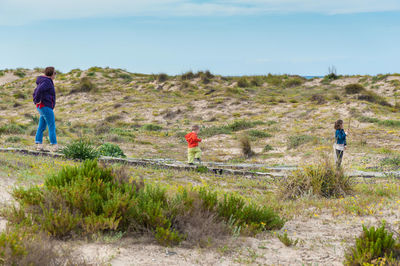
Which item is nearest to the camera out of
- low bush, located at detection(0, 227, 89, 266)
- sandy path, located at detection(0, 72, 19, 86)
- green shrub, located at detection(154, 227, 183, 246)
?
low bush, located at detection(0, 227, 89, 266)

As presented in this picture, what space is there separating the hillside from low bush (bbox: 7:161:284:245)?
664 cm

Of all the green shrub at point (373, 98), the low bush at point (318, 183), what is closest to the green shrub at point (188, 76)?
the green shrub at point (373, 98)

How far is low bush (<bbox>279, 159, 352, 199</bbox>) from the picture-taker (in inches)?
284

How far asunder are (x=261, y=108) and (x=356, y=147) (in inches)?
501

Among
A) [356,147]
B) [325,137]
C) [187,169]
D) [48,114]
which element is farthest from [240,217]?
[325,137]

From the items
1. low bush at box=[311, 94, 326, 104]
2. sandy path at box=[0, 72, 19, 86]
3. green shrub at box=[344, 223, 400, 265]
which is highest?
sandy path at box=[0, 72, 19, 86]

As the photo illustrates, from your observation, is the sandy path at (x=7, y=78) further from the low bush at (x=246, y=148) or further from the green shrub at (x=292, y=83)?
the low bush at (x=246, y=148)

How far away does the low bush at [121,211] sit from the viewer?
3.91 metres

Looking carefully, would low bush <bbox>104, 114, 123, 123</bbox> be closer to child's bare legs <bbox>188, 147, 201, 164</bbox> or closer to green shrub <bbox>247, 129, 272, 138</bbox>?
green shrub <bbox>247, 129, 272, 138</bbox>

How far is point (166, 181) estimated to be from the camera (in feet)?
27.8

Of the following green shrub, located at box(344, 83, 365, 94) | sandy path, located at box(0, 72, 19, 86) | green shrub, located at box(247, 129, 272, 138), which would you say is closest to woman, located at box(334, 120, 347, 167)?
Result: green shrub, located at box(247, 129, 272, 138)

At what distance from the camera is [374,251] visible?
3.64 metres

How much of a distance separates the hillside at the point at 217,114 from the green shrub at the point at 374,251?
684 centimetres

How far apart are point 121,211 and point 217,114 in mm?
22355
